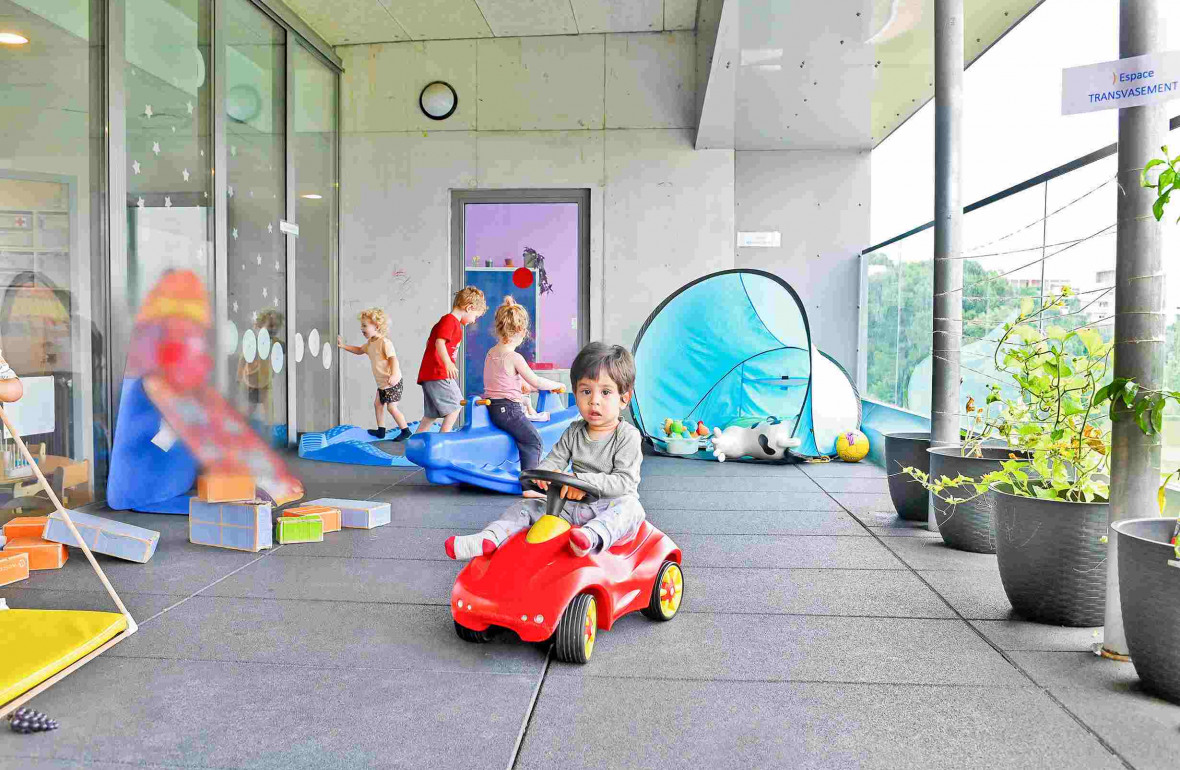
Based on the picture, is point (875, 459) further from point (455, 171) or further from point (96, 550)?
point (96, 550)

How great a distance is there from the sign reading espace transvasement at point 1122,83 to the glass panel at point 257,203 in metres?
5.07

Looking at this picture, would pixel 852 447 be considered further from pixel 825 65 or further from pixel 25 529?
pixel 25 529

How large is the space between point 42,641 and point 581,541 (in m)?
1.39

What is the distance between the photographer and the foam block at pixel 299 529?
12.8 feet

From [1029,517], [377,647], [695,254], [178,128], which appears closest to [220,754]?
[377,647]

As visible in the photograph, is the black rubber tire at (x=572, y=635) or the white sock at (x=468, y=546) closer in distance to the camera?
the black rubber tire at (x=572, y=635)

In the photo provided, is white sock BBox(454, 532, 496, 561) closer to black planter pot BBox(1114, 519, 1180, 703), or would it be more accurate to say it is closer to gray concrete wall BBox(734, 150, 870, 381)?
black planter pot BBox(1114, 519, 1180, 703)

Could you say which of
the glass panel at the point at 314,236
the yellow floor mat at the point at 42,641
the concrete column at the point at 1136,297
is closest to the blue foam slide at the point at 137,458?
the yellow floor mat at the point at 42,641

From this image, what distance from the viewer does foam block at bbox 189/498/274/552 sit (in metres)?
3.73

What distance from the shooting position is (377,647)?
2.55 metres

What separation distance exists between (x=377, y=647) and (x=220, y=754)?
71 centimetres

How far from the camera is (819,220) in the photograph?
882 cm

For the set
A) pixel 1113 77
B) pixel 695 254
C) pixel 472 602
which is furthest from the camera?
pixel 695 254

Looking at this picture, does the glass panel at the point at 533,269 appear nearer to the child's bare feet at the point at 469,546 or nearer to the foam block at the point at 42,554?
the foam block at the point at 42,554
